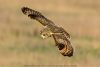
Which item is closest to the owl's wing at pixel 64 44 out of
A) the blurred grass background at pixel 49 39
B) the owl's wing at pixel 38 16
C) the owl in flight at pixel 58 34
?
the owl in flight at pixel 58 34

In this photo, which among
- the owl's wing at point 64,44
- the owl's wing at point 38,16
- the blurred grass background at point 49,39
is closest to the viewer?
the owl's wing at point 64,44

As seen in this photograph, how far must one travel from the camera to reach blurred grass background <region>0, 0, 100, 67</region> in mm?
14936

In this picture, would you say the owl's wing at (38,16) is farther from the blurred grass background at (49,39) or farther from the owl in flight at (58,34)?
the blurred grass background at (49,39)

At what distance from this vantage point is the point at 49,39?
18.2 metres

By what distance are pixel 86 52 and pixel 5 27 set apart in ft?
11.3

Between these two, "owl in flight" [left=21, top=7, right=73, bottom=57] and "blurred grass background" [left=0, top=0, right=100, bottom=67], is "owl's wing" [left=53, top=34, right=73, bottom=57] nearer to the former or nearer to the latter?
"owl in flight" [left=21, top=7, right=73, bottom=57]

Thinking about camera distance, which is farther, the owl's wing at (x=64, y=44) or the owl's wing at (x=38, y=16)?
the owl's wing at (x=38, y=16)

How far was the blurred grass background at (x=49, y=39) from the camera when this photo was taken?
1494cm

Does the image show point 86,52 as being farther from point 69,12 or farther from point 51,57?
point 69,12

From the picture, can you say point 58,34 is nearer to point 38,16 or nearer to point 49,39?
point 38,16

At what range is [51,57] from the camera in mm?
15398

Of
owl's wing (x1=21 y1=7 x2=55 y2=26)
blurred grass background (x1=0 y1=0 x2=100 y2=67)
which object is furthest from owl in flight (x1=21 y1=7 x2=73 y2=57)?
blurred grass background (x1=0 y1=0 x2=100 y2=67)

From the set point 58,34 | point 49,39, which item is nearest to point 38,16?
point 58,34

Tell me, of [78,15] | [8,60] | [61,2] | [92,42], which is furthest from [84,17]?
[8,60]
